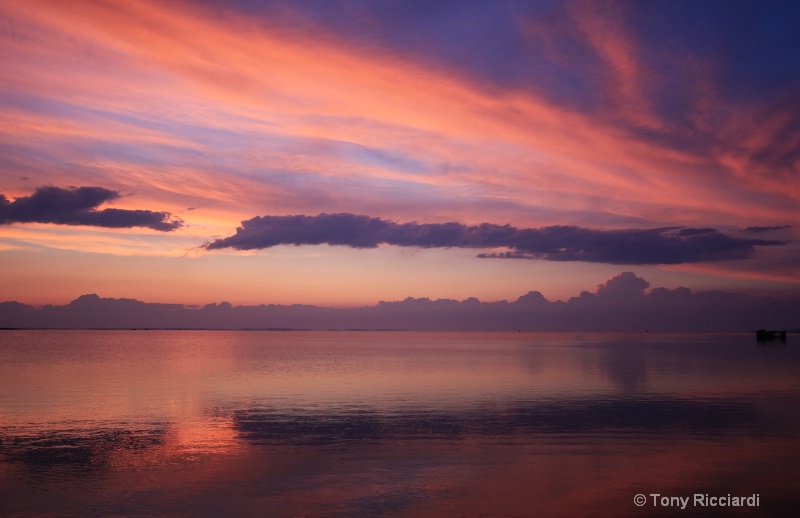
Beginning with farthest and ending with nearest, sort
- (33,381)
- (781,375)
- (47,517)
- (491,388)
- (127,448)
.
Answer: (781,375) < (33,381) < (491,388) < (127,448) < (47,517)

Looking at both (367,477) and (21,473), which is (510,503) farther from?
(21,473)

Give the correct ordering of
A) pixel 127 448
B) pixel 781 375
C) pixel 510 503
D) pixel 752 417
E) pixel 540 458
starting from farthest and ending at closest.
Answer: pixel 781 375 → pixel 752 417 → pixel 127 448 → pixel 540 458 → pixel 510 503

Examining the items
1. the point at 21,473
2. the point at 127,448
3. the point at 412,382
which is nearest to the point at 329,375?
the point at 412,382

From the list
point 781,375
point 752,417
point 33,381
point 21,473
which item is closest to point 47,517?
point 21,473

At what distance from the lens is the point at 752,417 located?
40781 millimetres

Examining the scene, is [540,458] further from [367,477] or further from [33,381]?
[33,381]

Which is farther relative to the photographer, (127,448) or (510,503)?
(127,448)

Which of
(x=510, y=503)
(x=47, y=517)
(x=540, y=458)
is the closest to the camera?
(x=47, y=517)

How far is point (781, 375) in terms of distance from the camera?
72.9 metres

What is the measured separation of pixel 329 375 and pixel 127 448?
44.1m

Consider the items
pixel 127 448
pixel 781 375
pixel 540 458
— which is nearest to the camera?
pixel 540 458

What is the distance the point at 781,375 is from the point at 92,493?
73.9 metres

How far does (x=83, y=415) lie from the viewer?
41.3m

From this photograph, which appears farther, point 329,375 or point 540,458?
point 329,375
